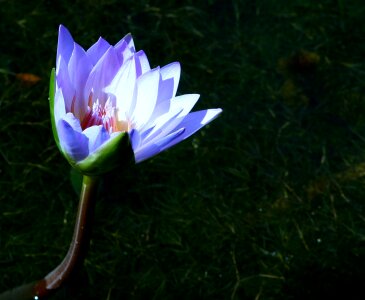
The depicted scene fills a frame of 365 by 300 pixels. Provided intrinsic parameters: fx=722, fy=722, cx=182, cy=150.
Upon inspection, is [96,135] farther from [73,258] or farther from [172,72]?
[73,258]

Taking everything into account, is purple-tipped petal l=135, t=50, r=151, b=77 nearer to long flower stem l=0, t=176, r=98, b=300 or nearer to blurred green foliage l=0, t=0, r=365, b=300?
long flower stem l=0, t=176, r=98, b=300

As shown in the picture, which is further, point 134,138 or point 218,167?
point 218,167

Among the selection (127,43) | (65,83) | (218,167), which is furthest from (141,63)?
(218,167)

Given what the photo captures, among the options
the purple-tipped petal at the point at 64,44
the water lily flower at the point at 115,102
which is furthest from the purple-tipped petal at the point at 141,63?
the purple-tipped petal at the point at 64,44

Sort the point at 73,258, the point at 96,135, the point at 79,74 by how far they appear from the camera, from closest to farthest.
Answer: the point at 96,135
the point at 79,74
the point at 73,258

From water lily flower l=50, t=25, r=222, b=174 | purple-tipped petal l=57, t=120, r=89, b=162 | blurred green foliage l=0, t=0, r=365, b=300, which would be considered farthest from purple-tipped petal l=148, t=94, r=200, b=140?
blurred green foliage l=0, t=0, r=365, b=300

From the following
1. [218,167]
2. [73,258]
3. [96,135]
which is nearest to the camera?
[96,135]
